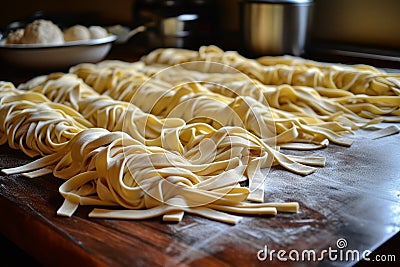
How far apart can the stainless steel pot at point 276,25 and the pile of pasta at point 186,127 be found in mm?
193

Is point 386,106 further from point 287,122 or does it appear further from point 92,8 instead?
point 92,8

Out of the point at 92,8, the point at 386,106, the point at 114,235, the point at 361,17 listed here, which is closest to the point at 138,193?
the point at 114,235

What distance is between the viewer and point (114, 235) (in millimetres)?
768

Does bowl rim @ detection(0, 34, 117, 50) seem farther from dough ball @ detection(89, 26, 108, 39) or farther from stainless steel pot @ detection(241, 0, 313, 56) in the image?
stainless steel pot @ detection(241, 0, 313, 56)

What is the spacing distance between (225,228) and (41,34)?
→ 4.19 ft

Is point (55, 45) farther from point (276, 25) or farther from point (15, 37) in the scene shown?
point (276, 25)

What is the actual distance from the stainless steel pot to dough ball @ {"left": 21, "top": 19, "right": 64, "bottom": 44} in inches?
27.7

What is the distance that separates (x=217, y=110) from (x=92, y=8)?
2.35 metres

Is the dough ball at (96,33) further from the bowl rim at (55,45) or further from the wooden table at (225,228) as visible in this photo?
the wooden table at (225,228)

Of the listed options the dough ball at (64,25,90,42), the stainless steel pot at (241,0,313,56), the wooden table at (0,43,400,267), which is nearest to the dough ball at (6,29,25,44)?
the dough ball at (64,25,90,42)

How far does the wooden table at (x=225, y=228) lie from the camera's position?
712 millimetres

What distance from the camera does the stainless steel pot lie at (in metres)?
1.90

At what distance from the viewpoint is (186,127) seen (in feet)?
3.65

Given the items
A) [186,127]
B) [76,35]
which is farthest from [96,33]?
[186,127]
